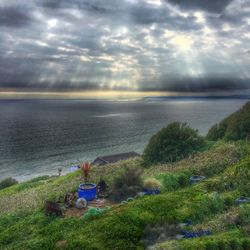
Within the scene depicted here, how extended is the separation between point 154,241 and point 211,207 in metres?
3.18

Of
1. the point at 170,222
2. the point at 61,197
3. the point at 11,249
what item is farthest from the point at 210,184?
the point at 11,249

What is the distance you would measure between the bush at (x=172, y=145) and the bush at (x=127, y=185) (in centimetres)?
767

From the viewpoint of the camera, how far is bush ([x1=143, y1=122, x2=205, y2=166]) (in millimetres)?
23562

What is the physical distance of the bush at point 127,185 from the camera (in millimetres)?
15102

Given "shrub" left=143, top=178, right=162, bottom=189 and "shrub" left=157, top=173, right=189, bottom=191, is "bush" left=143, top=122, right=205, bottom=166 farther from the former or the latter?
"shrub" left=143, top=178, right=162, bottom=189

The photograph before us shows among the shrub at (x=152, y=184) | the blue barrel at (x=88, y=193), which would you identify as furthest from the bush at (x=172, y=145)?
the blue barrel at (x=88, y=193)

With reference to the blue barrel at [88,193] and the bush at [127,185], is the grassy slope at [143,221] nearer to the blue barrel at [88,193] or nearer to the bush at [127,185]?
the bush at [127,185]

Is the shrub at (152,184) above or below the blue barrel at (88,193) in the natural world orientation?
above

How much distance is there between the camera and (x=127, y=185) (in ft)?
50.6

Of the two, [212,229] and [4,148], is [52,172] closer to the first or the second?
[4,148]

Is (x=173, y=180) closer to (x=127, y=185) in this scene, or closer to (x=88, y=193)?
(x=127, y=185)

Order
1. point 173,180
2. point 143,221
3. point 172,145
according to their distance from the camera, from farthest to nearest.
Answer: point 172,145
point 173,180
point 143,221

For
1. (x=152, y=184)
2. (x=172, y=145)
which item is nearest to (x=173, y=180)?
(x=152, y=184)

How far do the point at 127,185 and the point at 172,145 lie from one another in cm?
945
